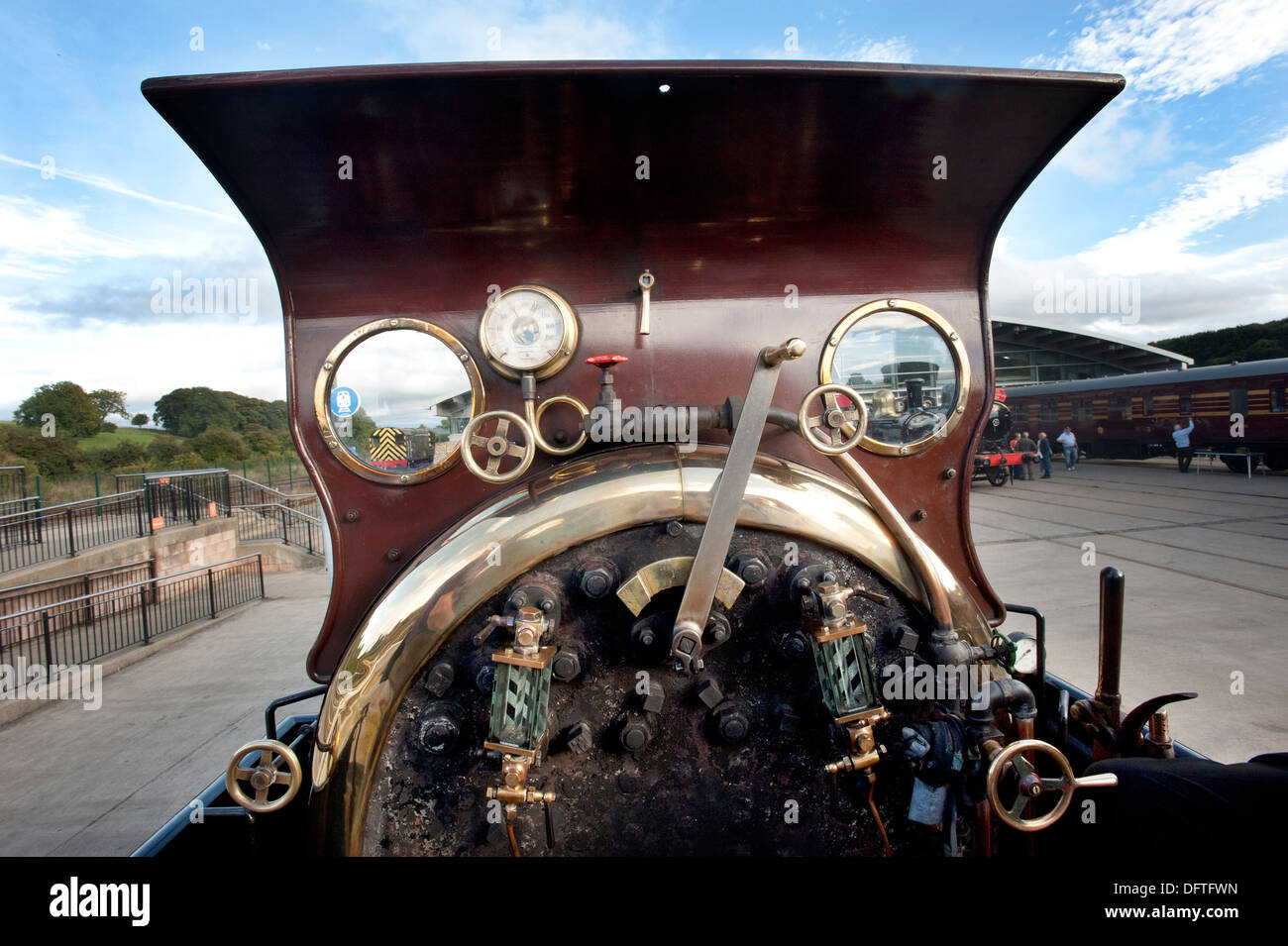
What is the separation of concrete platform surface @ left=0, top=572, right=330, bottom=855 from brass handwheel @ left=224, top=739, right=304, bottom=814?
4154 mm

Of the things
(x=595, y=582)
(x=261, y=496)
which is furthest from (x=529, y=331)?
(x=261, y=496)

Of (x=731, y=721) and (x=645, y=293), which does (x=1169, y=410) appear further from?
(x=731, y=721)

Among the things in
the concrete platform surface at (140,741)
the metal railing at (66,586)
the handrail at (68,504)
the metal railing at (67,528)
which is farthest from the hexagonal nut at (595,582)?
the metal railing at (67,528)

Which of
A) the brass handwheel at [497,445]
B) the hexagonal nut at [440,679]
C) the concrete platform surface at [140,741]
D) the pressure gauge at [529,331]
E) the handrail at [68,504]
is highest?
the pressure gauge at [529,331]

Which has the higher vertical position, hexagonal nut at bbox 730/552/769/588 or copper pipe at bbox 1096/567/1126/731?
hexagonal nut at bbox 730/552/769/588

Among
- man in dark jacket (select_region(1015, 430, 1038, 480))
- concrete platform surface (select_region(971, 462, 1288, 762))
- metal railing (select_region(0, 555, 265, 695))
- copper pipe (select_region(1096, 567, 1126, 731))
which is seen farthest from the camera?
man in dark jacket (select_region(1015, 430, 1038, 480))

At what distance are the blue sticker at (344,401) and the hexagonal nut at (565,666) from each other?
109cm

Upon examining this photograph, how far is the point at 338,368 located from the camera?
1922mm

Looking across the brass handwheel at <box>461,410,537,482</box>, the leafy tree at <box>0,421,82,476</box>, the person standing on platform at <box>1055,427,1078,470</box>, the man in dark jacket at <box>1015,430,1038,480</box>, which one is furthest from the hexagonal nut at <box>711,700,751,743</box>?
the person standing on platform at <box>1055,427,1078,470</box>

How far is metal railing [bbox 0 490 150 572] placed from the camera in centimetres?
1012

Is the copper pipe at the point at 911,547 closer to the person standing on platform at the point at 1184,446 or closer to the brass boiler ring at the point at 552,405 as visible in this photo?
the brass boiler ring at the point at 552,405

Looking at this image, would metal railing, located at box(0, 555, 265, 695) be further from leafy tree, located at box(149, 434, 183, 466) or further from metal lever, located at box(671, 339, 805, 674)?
leafy tree, located at box(149, 434, 183, 466)

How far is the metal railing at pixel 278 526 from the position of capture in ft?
47.9

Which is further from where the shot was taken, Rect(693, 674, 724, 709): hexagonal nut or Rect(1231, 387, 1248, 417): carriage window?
Rect(1231, 387, 1248, 417): carriage window
